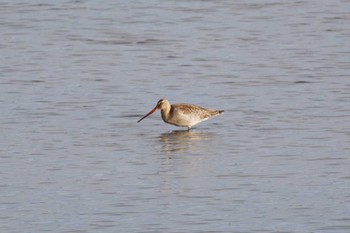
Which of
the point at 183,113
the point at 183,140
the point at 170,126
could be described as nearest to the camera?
the point at 183,140

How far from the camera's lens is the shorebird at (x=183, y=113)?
64.1 ft

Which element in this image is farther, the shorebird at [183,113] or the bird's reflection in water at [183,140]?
the shorebird at [183,113]

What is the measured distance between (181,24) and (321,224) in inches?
679

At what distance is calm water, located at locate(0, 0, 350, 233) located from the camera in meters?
14.3

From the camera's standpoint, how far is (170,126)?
2044 centimetres

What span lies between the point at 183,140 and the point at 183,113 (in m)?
0.74

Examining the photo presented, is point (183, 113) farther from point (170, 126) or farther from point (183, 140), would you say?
point (170, 126)

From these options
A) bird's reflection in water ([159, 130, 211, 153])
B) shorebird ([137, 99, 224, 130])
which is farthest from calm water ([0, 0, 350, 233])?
shorebird ([137, 99, 224, 130])

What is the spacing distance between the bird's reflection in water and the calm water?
41mm

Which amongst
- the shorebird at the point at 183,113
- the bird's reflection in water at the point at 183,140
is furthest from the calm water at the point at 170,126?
the shorebird at the point at 183,113

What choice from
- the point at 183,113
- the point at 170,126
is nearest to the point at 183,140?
the point at 183,113

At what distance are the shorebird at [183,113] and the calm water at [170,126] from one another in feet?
0.67

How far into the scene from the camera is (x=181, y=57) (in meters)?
26.4

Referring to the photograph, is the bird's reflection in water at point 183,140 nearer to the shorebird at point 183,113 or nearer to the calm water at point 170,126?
the calm water at point 170,126
